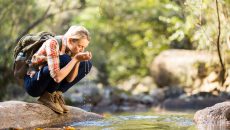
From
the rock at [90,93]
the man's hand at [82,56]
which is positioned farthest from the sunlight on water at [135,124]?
the rock at [90,93]

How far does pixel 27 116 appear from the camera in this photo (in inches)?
259

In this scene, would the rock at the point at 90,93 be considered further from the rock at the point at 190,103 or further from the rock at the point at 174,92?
the rock at the point at 190,103

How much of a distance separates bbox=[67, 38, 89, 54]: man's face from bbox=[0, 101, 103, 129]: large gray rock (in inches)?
35.7

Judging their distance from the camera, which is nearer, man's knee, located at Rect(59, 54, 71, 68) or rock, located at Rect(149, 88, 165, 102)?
man's knee, located at Rect(59, 54, 71, 68)

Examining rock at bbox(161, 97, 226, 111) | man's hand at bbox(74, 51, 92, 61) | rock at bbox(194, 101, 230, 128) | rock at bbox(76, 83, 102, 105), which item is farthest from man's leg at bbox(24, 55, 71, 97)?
rock at bbox(76, 83, 102, 105)

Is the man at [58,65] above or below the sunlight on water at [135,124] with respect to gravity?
above

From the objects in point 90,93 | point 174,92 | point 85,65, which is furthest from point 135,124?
point 174,92

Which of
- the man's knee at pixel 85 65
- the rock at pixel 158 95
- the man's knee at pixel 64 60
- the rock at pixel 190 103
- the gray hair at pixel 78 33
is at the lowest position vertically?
the rock at pixel 158 95

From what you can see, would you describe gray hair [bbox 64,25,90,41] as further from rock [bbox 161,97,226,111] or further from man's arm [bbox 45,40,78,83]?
rock [bbox 161,97,226,111]

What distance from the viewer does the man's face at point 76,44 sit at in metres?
6.38

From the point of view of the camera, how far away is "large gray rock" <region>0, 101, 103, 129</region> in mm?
6395

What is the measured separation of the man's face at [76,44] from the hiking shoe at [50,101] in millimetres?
706

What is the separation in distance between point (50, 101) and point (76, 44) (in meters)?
0.88

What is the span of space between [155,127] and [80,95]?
10083mm
